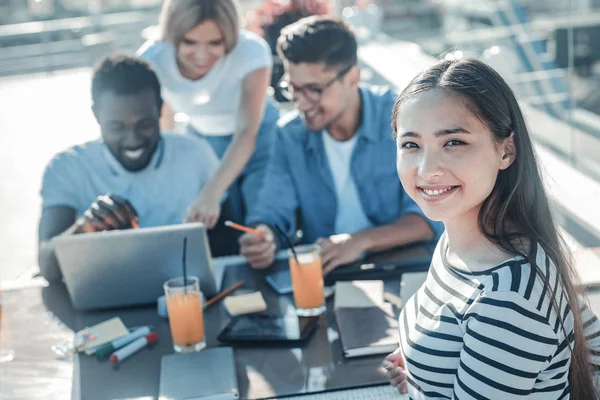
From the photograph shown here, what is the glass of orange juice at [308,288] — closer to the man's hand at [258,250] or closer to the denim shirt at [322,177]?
the man's hand at [258,250]

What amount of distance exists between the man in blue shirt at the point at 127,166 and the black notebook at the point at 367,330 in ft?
2.36

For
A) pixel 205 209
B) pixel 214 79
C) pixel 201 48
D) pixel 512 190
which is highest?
pixel 201 48

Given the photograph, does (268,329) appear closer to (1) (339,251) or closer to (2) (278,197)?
(1) (339,251)

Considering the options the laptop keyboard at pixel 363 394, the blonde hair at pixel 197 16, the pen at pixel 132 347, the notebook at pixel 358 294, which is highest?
the blonde hair at pixel 197 16

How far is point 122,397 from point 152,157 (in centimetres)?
104

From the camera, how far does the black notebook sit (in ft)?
4.57

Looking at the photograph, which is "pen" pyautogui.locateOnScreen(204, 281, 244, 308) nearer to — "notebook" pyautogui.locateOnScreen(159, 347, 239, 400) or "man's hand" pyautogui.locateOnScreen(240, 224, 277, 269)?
"man's hand" pyautogui.locateOnScreen(240, 224, 277, 269)

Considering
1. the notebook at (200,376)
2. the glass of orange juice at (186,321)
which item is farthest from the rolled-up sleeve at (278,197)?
the notebook at (200,376)

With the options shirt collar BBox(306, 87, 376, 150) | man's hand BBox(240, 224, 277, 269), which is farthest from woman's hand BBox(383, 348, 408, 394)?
shirt collar BBox(306, 87, 376, 150)

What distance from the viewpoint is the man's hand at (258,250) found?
6.16 ft

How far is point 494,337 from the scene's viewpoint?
93cm

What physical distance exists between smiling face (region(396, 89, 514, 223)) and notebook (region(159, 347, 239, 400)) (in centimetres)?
52

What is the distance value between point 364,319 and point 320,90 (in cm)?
75

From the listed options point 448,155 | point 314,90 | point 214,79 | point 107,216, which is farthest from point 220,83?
point 448,155
